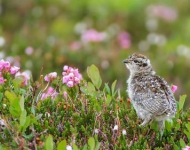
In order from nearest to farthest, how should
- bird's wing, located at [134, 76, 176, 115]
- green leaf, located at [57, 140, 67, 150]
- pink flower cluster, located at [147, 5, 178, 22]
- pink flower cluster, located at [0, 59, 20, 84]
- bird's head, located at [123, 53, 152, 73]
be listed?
green leaf, located at [57, 140, 67, 150]
bird's wing, located at [134, 76, 176, 115]
pink flower cluster, located at [0, 59, 20, 84]
bird's head, located at [123, 53, 152, 73]
pink flower cluster, located at [147, 5, 178, 22]

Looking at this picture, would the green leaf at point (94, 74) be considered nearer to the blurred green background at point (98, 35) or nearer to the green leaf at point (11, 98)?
the green leaf at point (11, 98)

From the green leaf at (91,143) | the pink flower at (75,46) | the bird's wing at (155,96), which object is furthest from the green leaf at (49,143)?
the pink flower at (75,46)

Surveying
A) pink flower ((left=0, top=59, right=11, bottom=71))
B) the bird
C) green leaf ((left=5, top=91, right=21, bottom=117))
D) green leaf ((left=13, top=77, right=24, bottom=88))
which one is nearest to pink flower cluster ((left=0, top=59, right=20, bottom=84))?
pink flower ((left=0, top=59, right=11, bottom=71))

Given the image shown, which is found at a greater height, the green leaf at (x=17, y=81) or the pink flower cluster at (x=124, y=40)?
the pink flower cluster at (x=124, y=40)

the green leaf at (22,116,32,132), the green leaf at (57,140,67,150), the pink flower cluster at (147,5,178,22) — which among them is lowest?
the green leaf at (57,140,67,150)

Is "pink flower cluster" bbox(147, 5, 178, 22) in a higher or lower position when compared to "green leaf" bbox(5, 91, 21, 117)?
higher

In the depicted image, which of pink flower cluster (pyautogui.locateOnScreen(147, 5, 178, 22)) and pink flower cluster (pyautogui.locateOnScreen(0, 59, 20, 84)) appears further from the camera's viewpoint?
pink flower cluster (pyautogui.locateOnScreen(147, 5, 178, 22))

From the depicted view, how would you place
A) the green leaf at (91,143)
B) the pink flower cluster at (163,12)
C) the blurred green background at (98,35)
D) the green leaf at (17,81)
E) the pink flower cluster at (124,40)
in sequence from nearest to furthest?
the green leaf at (91,143) < the green leaf at (17,81) < the blurred green background at (98,35) < the pink flower cluster at (124,40) < the pink flower cluster at (163,12)

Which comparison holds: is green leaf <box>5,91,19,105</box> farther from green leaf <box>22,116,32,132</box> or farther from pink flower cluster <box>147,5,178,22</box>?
pink flower cluster <box>147,5,178,22</box>
